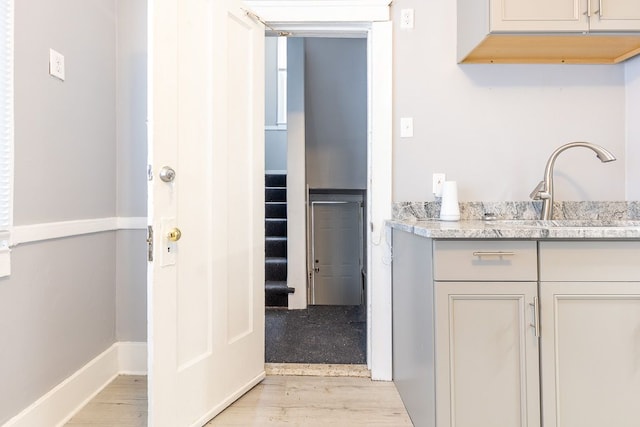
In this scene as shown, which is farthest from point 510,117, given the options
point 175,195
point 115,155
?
point 115,155

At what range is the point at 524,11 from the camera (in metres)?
1.53

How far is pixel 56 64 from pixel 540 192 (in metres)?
2.29

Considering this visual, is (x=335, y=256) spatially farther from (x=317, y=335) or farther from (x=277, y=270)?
(x=317, y=335)

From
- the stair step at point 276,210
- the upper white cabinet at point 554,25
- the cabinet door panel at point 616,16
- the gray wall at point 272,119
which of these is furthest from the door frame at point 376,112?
the gray wall at point 272,119

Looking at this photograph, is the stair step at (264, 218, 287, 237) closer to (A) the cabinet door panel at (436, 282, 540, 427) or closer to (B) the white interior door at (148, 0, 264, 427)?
(B) the white interior door at (148, 0, 264, 427)

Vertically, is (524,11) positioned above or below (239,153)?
above

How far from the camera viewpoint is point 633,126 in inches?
71.2

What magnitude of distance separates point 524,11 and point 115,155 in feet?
7.02

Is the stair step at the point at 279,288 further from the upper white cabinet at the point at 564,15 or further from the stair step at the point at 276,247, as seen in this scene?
the upper white cabinet at the point at 564,15

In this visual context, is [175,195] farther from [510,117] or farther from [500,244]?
[510,117]

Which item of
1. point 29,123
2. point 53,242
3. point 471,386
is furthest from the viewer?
point 53,242

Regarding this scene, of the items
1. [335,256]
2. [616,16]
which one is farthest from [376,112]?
[335,256]

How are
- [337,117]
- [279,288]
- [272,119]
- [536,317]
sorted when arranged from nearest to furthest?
[536,317]
[279,288]
[337,117]
[272,119]

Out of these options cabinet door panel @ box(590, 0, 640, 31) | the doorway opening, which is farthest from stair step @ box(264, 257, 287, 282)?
cabinet door panel @ box(590, 0, 640, 31)
